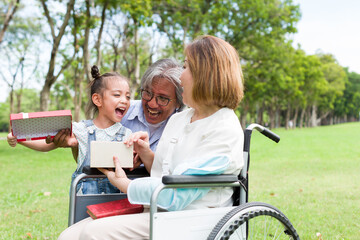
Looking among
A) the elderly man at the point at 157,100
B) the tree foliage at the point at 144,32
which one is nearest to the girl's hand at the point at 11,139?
the elderly man at the point at 157,100

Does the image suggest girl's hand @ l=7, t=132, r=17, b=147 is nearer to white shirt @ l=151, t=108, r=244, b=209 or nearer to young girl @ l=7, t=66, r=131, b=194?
young girl @ l=7, t=66, r=131, b=194

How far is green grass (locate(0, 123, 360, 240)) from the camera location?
4059 millimetres

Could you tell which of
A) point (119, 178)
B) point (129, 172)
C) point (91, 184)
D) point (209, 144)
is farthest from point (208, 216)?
point (91, 184)

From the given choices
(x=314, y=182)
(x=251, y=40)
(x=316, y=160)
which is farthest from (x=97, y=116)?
(x=251, y=40)

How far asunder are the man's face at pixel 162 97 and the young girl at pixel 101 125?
19cm

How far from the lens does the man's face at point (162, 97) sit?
2.84 m

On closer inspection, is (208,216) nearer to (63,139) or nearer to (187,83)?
(187,83)

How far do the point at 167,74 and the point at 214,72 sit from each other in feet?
3.17

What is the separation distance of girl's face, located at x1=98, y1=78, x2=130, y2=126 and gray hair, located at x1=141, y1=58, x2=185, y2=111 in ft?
0.59

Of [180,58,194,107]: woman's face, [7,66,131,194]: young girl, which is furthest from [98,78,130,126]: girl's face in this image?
[180,58,194,107]: woman's face

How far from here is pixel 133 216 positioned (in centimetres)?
192

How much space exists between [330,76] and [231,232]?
45521 millimetres

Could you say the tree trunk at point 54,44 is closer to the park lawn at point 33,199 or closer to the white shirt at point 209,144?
the park lawn at point 33,199

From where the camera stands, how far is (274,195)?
5859mm
